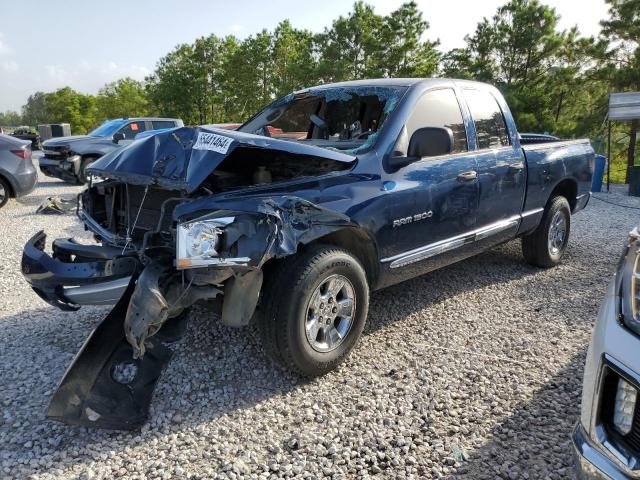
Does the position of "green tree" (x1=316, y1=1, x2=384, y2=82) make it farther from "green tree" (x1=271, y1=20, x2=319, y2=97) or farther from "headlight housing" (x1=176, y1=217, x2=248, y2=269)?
"headlight housing" (x1=176, y1=217, x2=248, y2=269)

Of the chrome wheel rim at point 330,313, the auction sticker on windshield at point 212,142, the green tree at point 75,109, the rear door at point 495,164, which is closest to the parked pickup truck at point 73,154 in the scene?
A: the rear door at point 495,164

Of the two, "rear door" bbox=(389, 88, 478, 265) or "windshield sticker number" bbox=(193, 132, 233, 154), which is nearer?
"windshield sticker number" bbox=(193, 132, 233, 154)

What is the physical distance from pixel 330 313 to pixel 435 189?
4.24 feet

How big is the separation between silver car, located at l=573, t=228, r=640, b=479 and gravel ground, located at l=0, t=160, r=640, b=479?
2.62 feet

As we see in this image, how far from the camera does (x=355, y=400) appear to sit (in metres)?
2.93

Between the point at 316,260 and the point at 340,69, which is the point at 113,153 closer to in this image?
the point at 316,260

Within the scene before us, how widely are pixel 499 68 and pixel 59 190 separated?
21145 millimetres

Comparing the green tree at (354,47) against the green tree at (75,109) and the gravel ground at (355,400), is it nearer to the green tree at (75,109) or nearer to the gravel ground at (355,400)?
the gravel ground at (355,400)

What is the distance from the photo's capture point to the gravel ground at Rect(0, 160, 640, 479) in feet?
7.89

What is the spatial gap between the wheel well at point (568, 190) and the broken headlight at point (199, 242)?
4234 mm

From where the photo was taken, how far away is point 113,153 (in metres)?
3.56

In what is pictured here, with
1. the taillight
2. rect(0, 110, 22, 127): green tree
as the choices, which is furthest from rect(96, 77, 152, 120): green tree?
rect(0, 110, 22, 127): green tree

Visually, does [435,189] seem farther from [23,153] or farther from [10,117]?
[10,117]

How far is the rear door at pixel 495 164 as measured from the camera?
423 cm
